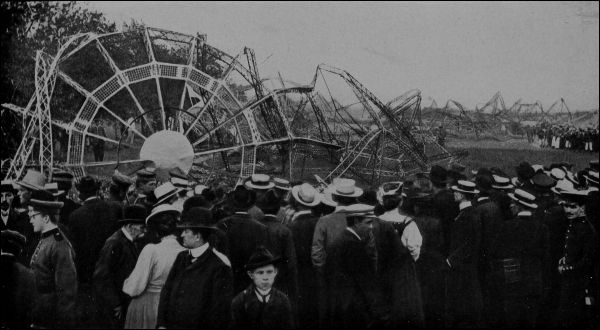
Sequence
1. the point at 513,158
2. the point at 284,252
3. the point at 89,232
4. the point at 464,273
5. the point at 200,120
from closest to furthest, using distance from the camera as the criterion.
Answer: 1. the point at 284,252
2. the point at 89,232
3. the point at 464,273
4. the point at 200,120
5. the point at 513,158

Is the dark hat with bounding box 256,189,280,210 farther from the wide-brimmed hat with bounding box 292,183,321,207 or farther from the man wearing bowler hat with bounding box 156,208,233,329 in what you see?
the man wearing bowler hat with bounding box 156,208,233,329

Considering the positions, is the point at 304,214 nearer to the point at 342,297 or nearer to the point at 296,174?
the point at 342,297

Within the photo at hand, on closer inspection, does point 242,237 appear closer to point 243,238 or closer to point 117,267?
point 243,238

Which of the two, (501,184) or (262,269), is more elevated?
(501,184)

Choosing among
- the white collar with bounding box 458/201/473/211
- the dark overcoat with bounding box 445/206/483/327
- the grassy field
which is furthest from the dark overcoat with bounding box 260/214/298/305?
the grassy field

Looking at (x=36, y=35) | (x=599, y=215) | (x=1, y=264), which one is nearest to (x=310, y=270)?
(x=1, y=264)

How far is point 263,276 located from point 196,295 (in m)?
0.60

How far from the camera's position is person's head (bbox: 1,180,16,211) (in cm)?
733

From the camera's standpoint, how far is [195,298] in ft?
14.5

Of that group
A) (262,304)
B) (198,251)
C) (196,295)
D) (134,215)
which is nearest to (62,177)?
(134,215)

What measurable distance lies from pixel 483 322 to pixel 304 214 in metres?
2.80

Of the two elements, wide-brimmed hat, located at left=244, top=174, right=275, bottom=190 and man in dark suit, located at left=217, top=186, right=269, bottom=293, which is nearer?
man in dark suit, located at left=217, top=186, right=269, bottom=293

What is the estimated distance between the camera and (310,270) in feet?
20.6

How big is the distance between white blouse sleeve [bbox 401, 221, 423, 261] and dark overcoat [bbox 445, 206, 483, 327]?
28.2 inches
